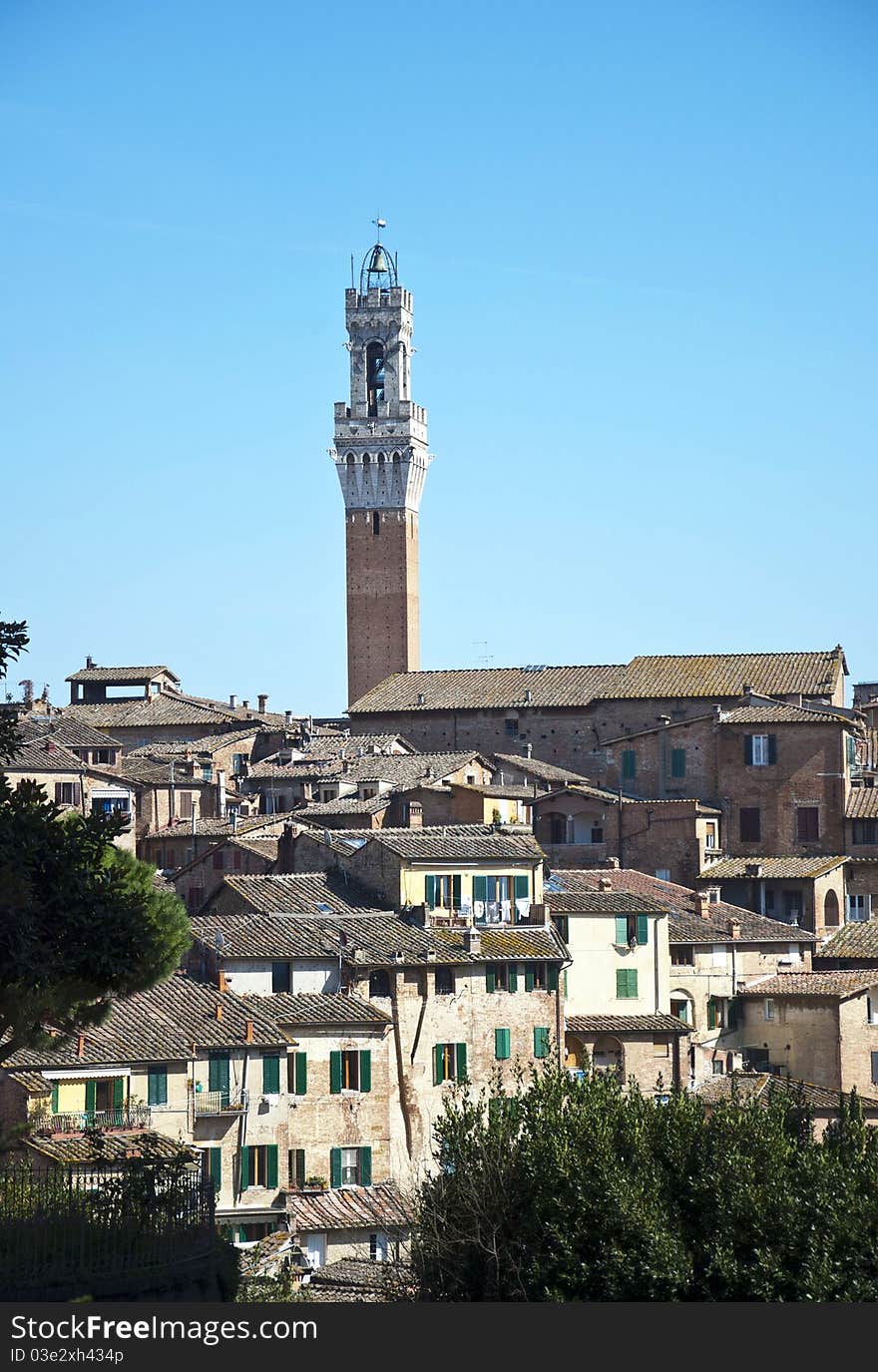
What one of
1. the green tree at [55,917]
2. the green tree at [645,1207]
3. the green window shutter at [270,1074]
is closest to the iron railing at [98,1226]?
the green tree at [55,917]

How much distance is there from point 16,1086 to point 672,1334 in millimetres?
19066

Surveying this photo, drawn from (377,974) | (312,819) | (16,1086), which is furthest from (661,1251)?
(312,819)

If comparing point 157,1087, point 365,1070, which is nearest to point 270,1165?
point 157,1087

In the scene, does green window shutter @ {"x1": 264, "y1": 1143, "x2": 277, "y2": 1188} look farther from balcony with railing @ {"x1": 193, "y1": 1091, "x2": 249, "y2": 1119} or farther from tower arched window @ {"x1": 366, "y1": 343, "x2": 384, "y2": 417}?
tower arched window @ {"x1": 366, "y1": 343, "x2": 384, "y2": 417}

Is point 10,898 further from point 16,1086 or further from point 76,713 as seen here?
point 76,713

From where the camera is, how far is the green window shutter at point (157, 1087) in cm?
3466

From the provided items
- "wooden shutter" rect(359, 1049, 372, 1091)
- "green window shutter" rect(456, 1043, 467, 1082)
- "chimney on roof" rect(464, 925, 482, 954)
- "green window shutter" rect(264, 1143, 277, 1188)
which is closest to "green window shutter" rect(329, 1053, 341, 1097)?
"wooden shutter" rect(359, 1049, 372, 1091)

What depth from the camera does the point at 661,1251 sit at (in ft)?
74.9

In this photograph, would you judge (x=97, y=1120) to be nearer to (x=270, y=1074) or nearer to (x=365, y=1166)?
(x=270, y=1074)

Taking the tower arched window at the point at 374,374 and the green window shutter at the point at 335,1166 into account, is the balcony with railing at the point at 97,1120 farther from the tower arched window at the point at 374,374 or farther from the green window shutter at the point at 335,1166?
the tower arched window at the point at 374,374

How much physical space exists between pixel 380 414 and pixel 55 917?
85136 millimetres

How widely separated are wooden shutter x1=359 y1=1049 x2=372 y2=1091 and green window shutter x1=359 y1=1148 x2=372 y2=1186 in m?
1.11

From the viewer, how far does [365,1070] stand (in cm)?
3881

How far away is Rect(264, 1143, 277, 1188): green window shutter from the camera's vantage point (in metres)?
36.2
